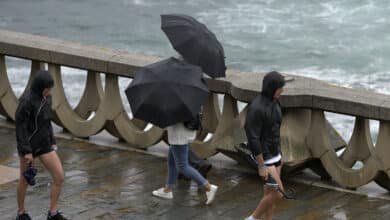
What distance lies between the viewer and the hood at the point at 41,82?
10234mm

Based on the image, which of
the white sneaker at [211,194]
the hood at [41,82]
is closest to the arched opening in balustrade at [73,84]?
the white sneaker at [211,194]

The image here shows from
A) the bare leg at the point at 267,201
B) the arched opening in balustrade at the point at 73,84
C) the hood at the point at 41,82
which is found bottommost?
the arched opening in balustrade at the point at 73,84

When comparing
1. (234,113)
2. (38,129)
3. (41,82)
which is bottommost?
(234,113)

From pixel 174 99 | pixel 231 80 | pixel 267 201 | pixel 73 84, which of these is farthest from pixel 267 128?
pixel 73 84

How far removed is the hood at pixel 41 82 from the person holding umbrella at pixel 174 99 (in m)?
1.19

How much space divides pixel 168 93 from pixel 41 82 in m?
1.37

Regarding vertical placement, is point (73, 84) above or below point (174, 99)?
below

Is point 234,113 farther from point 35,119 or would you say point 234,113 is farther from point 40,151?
point 35,119

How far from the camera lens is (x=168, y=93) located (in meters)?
11.1

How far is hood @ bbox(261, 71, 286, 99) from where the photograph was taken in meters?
9.91

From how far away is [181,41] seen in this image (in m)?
11.5

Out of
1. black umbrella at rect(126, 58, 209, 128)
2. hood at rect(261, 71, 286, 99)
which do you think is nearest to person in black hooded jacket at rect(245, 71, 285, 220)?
hood at rect(261, 71, 286, 99)

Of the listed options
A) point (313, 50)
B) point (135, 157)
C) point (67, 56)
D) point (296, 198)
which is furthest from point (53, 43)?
point (313, 50)

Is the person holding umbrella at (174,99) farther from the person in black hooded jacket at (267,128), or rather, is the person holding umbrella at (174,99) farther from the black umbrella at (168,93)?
the person in black hooded jacket at (267,128)
